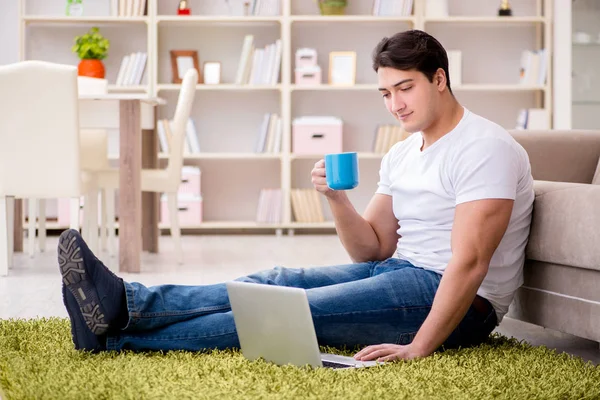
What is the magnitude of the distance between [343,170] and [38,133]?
2.11 meters

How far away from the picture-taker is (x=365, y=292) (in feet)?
5.90

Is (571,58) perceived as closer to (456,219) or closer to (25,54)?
(25,54)

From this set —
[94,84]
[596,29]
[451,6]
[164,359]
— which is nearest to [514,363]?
[164,359]

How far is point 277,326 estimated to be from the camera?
169 cm

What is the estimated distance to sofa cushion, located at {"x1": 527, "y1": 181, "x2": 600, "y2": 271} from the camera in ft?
6.10

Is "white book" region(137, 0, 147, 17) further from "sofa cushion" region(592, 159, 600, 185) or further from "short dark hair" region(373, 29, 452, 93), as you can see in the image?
"short dark hair" region(373, 29, 452, 93)

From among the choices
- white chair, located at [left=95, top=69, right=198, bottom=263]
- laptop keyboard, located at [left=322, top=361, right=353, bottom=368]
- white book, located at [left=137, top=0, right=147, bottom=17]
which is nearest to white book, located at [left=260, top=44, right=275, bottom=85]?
white book, located at [left=137, top=0, right=147, bottom=17]

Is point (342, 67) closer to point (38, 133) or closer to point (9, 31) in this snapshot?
point (9, 31)

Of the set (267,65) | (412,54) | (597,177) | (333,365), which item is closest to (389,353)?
(333,365)

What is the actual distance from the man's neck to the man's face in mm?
29

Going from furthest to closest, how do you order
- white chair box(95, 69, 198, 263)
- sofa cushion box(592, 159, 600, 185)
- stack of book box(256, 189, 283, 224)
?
stack of book box(256, 189, 283, 224) → white chair box(95, 69, 198, 263) → sofa cushion box(592, 159, 600, 185)

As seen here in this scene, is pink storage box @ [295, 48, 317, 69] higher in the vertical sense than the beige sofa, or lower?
higher

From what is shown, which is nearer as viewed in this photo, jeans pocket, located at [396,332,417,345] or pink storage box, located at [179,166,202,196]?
jeans pocket, located at [396,332,417,345]

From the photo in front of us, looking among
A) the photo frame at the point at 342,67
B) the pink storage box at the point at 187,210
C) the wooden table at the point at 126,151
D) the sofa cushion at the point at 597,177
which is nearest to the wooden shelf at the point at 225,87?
the photo frame at the point at 342,67
